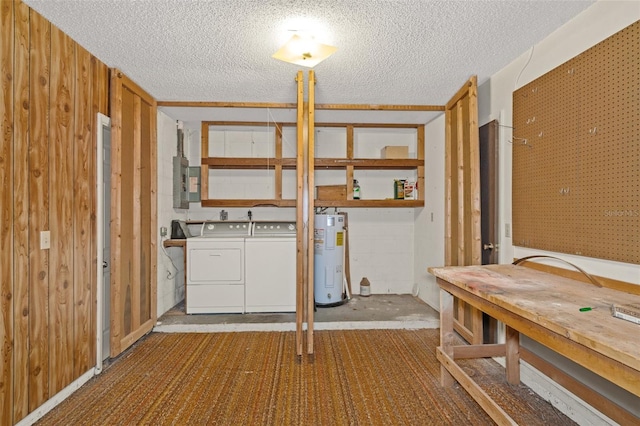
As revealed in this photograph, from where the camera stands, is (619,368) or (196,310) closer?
(619,368)

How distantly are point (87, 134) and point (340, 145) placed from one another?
117 inches

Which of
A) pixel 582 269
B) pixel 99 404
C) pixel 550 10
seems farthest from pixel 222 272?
pixel 550 10

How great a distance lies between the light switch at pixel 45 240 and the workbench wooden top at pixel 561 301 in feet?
7.94

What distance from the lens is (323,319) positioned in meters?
3.56

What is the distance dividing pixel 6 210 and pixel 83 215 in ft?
2.05

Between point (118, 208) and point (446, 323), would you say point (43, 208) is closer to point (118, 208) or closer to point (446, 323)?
point (118, 208)

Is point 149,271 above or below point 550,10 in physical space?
below

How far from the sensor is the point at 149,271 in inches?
130

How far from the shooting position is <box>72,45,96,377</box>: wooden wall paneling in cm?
227

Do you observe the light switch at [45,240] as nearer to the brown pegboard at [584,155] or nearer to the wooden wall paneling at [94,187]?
the wooden wall paneling at [94,187]

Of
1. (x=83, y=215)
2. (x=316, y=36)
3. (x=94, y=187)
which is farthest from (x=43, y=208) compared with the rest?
(x=316, y=36)

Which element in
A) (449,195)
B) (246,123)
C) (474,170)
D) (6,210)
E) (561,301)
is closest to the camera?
(561,301)

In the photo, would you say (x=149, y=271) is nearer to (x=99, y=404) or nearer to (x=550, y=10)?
(x=99, y=404)

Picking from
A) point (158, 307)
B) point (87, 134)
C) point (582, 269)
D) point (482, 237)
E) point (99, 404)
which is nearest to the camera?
point (582, 269)
